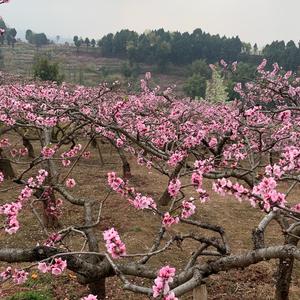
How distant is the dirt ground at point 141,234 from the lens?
8797 millimetres

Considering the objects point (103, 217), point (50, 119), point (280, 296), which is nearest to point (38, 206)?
point (103, 217)

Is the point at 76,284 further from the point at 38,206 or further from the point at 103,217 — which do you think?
the point at 38,206

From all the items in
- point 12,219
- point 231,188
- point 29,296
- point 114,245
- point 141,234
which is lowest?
point 141,234

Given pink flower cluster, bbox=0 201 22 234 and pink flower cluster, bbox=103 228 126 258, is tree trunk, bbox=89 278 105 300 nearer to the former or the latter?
pink flower cluster, bbox=0 201 22 234

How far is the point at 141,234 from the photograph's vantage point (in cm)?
1228

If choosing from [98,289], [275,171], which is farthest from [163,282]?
[98,289]

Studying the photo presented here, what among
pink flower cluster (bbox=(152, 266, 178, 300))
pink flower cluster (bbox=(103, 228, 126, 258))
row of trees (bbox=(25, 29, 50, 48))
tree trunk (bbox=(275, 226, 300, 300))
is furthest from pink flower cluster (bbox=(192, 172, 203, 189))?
row of trees (bbox=(25, 29, 50, 48))

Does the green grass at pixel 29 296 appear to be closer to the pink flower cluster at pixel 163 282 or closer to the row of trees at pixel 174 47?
the pink flower cluster at pixel 163 282

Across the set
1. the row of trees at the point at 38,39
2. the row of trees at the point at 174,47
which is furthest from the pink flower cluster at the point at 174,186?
the row of trees at the point at 38,39

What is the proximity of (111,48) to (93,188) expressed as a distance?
112m

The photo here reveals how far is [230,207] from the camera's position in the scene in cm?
1619

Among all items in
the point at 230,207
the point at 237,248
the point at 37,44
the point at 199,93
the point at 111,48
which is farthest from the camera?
the point at 37,44

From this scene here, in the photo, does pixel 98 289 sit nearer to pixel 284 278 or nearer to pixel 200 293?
pixel 200 293

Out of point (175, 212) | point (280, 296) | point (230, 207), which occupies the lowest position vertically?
point (230, 207)
